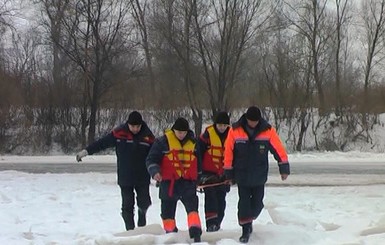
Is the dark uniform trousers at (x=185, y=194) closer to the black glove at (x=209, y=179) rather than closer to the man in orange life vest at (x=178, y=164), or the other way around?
the man in orange life vest at (x=178, y=164)

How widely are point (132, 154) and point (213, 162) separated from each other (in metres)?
1.13

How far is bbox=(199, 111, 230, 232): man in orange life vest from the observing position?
24.0 feet

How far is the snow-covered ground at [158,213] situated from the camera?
6.52 meters

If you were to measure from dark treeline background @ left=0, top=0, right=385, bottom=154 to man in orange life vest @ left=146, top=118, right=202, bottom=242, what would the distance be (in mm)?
16232

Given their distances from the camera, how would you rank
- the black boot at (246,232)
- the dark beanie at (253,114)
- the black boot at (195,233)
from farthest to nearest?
1. the dark beanie at (253,114)
2. the black boot at (246,232)
3. the black boot at (195,233)

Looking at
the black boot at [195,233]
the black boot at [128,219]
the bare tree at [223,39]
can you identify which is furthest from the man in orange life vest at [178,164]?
the bare tree at [223,39]

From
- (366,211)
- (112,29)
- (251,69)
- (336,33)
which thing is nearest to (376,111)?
(336,33)

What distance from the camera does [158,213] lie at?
Result: 9422mm

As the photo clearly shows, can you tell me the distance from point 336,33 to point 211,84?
8.39 m

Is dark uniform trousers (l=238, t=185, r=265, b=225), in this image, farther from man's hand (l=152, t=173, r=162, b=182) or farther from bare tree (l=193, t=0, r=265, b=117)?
bare tree (l=193, t=0, r=265, b=117)

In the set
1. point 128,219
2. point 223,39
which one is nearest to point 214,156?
point 128,219

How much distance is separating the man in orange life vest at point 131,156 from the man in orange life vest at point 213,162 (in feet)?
2.57

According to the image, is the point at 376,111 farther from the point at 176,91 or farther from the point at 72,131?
the point at 72,131

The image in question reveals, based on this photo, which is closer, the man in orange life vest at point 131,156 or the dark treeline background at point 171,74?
the man in orange life vest at point 131,156
